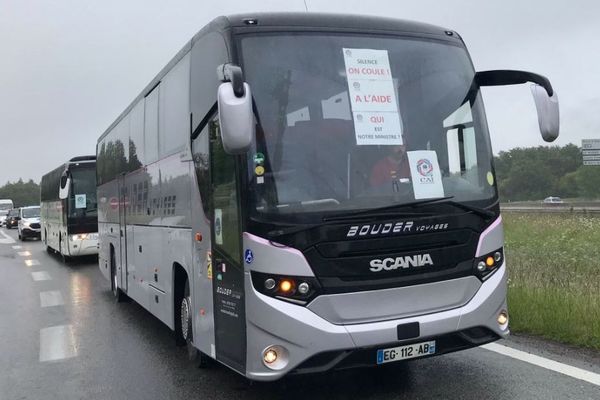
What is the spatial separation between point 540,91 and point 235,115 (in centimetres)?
272

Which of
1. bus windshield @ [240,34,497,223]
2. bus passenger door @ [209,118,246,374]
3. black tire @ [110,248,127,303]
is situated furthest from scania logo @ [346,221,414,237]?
black tire @ [110,248,127,303]

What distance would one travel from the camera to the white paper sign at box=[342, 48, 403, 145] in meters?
4.38

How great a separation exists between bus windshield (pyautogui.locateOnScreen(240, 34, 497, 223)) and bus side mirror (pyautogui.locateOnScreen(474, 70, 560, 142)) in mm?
399

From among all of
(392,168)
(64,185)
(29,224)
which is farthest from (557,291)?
(29,224)

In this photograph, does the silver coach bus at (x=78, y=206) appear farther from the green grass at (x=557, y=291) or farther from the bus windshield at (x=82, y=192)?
the green grass at (x=557, y=291)

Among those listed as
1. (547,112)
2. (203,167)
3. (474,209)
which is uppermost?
(547,112)

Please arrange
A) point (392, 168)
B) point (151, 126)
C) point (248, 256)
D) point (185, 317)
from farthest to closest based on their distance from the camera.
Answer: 1. point (151, 126)
2. point (185, 317)
3. point (392, 168)
4. point (248, 256)

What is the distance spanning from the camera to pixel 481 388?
489 centimetres

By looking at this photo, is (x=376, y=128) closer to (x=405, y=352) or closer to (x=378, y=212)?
(x=378, y=212)

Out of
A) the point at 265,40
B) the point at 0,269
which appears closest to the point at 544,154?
the point at 0,269

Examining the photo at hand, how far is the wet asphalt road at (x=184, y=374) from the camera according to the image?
4.92 m

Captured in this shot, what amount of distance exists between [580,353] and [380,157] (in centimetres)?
302

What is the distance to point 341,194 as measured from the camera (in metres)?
4.22

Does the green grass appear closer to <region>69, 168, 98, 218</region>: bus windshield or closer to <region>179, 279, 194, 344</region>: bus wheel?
<region>179, 279, 194, 344</region>: bus wheel
